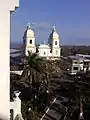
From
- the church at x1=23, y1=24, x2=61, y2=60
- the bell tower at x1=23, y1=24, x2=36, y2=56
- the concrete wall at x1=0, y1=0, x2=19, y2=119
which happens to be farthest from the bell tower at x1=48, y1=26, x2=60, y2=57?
the concrete wall at x1=0, y1=0, x2=19, y2=119

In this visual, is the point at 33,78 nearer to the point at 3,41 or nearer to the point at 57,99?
the point at 57,99

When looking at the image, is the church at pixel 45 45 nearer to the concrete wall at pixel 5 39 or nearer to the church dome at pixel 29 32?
the church dome at pixel 29 32

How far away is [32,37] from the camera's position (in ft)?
150

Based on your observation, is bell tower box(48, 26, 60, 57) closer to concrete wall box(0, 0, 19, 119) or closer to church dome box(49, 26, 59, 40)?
church dome box(49, 26, 59, 40)

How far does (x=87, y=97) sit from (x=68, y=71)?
24.5 metres

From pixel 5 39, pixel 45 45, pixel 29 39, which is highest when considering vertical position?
pixel 5 39

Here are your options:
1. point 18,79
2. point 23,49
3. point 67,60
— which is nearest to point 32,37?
point 23,49

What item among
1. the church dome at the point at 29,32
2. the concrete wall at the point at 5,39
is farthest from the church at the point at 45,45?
the concrete wall at the point at 5,39

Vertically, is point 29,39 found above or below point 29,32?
below

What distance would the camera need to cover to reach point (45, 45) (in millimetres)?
48938

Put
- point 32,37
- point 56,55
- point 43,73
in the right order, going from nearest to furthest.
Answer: point 43,73 → point 32,37 → point 56,55

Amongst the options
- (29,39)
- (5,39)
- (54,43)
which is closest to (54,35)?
(54,43)

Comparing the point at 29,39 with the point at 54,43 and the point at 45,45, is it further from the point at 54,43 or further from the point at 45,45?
the point at 54,43

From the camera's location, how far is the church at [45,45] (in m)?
45.7
